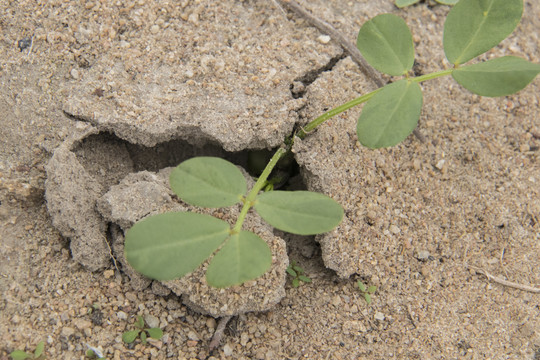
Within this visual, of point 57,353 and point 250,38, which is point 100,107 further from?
point 57,353

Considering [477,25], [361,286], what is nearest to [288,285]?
[361,286]

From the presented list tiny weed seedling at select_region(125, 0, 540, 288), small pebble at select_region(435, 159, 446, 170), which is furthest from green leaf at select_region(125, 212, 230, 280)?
small pebble at select_region(435, 159, 446, 170)

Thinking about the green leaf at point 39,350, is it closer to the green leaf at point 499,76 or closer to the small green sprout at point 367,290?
the small green sprout at point 367,290

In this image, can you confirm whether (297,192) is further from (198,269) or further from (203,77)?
(203,77)

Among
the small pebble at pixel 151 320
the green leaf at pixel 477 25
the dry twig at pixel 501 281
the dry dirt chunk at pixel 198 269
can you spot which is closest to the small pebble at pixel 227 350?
the dry dirt chunk at pixel 198 269

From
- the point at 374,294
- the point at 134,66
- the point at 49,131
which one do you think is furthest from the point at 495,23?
the point at 49,131

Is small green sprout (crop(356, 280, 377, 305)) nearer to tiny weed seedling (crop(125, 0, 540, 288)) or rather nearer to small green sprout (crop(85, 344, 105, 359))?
tiny weed seedling (crop(125, 0, 540, 288))
